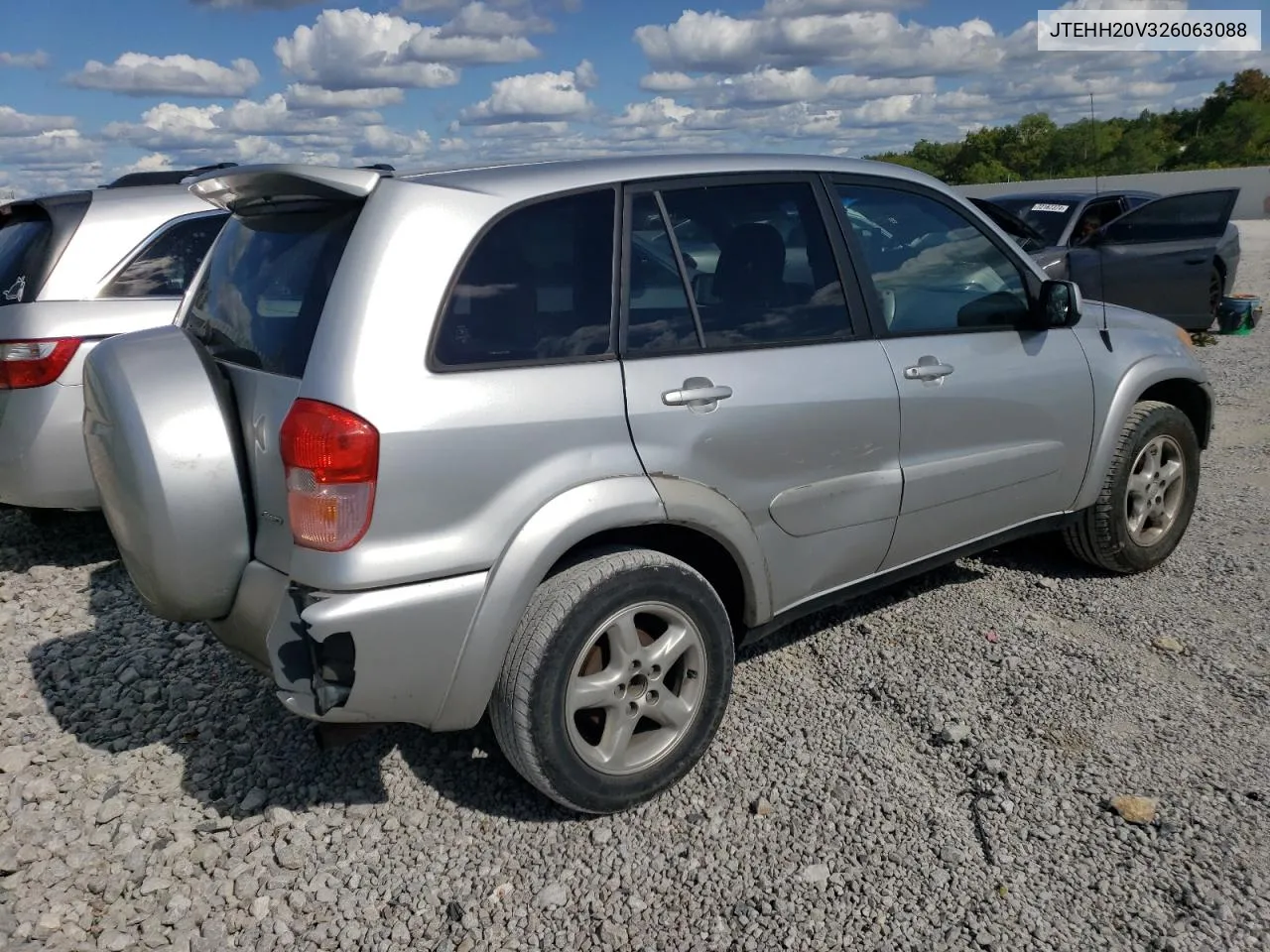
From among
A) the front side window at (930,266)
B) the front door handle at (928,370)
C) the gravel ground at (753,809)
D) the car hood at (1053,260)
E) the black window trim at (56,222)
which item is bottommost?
the gravel ground at (753,809)

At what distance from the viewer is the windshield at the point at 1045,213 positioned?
10.4m

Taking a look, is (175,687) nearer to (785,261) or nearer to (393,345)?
(393,345)

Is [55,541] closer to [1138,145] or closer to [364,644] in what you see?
[364,644]

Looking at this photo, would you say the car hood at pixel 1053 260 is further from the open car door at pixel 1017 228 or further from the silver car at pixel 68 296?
the silver car at pixel 68 296

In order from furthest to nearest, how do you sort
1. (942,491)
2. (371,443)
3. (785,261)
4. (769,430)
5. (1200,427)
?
(1200,427)
(942,491)
(785,261)
(769,430)
(371,443)

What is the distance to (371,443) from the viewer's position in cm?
251

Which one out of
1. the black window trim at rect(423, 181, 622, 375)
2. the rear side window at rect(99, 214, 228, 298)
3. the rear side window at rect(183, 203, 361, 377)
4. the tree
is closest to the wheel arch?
the black window trim at rect(423, 181, 622, 375)

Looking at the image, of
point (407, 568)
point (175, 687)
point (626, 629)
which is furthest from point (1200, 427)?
point (175, 687)

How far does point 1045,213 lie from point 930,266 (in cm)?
764

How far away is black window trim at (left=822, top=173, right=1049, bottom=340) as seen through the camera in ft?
11.7

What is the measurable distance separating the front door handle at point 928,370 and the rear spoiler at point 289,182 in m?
1.82

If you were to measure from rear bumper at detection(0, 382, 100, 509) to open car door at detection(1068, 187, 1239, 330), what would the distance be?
8.56 m

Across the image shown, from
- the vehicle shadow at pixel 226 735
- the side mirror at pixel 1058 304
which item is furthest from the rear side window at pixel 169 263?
the side mirror at pixel 1058 304

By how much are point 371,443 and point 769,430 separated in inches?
48.6
